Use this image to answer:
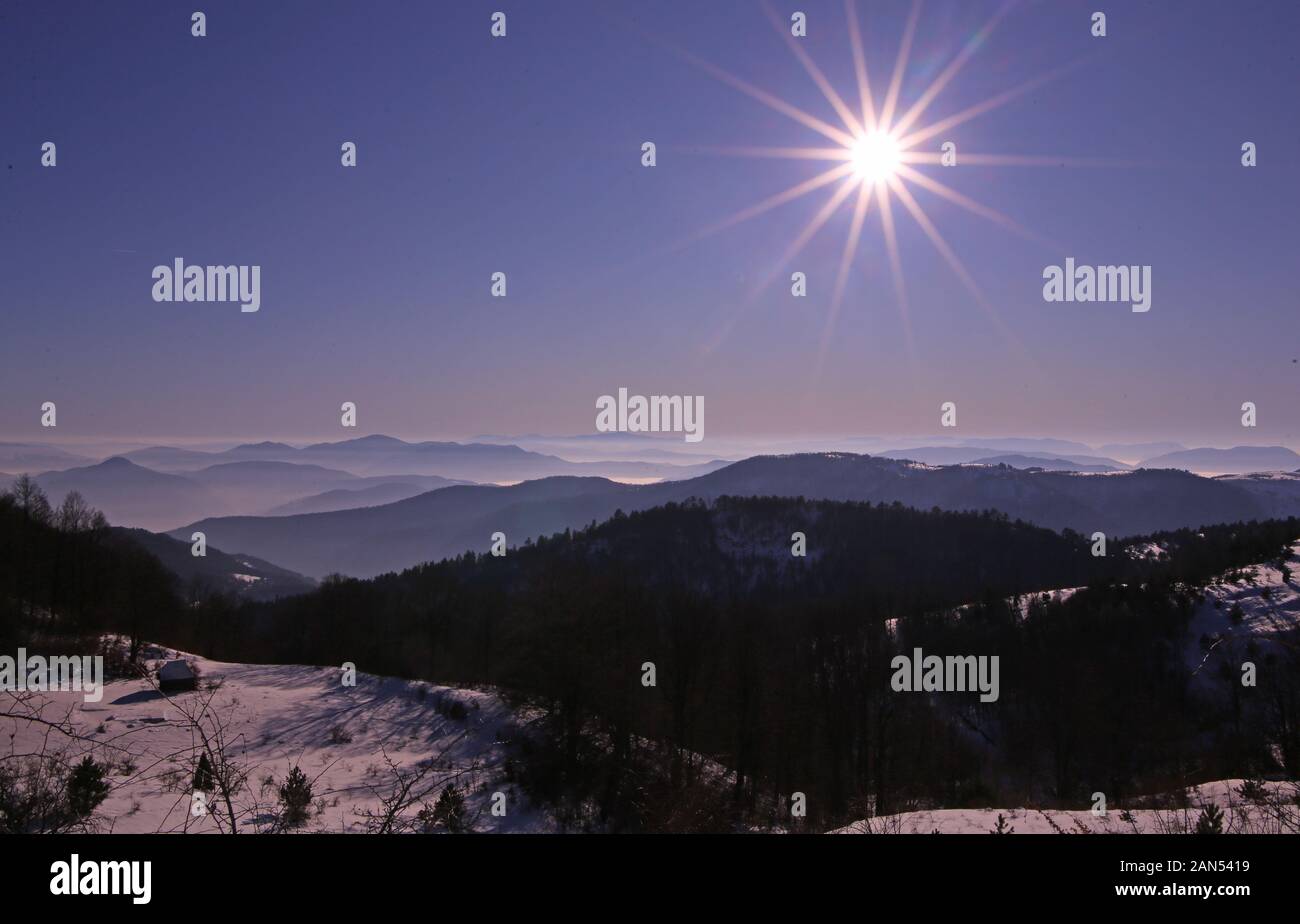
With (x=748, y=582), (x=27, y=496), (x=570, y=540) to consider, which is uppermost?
(x=27, y=496)

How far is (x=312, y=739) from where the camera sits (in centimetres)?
Result: 2586

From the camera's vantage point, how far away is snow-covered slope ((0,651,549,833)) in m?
14.6

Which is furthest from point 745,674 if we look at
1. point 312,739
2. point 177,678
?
point 177,678

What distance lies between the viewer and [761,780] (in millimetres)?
34312

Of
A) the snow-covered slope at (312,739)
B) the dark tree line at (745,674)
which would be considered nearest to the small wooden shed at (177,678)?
the snow-covered slope at (312,739)

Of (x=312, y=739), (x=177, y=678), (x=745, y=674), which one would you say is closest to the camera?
(x=312, y=739)

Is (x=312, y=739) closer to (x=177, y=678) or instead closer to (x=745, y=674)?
(x=177, y=678)

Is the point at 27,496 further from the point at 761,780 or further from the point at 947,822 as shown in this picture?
the point at 947,822

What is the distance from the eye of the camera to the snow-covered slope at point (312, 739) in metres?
14.6

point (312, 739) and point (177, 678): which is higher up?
point (177, 678)

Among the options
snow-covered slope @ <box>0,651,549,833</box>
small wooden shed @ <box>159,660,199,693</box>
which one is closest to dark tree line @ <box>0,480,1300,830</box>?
snow-covered slope @ <box>0,651,549,833</box>
